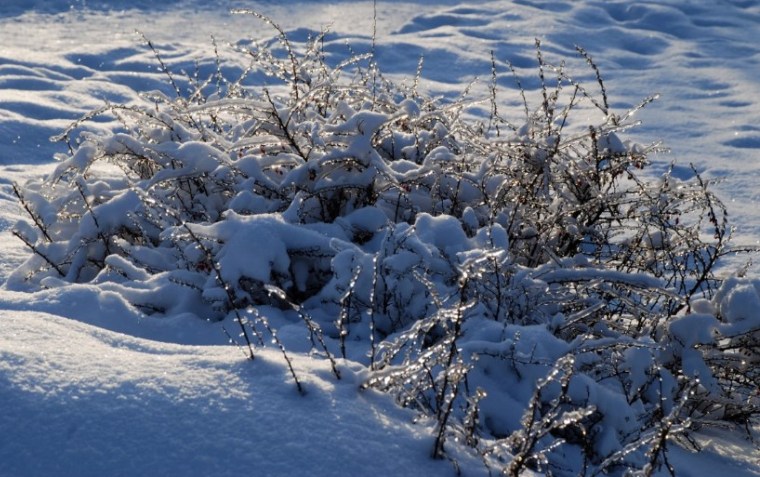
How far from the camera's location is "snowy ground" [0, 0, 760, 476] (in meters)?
1.61

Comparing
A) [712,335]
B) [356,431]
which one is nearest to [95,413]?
[356,431]

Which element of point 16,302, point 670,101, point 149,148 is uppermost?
point 149,148

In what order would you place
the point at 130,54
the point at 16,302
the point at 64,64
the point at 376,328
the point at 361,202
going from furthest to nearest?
the point at 130,54 < the point at 64,64 < the point at 361,202 < the point at 376,328 < the point at 16,302

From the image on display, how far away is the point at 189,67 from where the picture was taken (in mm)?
7523

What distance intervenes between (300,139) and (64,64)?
15.4ft

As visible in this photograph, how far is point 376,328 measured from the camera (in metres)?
2.69

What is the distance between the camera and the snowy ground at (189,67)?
1.61m

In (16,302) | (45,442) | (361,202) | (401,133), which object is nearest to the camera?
(45,442)

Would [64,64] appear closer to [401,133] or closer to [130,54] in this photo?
[130,54]

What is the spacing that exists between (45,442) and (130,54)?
22.1ft

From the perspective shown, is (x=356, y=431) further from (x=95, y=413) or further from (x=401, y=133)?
(x=401, y=133)

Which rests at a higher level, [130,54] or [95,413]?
[95,413]

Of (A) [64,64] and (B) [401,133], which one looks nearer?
(B) [401,133]

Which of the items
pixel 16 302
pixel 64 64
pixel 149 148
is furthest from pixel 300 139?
pixel 64 64
